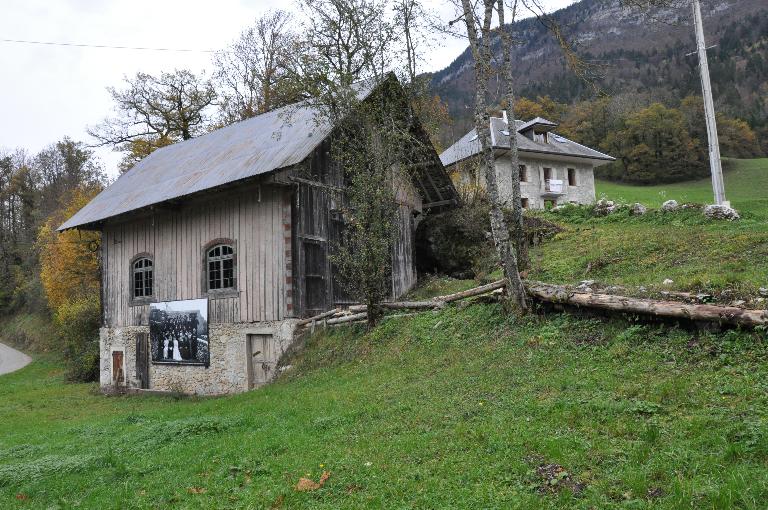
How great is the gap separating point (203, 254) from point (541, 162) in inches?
994

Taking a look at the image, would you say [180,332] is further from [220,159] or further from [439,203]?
[439,203]

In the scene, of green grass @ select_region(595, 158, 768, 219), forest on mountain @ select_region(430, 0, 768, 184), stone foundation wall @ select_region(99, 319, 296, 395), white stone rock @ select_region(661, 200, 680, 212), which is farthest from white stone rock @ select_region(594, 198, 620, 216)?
stone foundation wall @ select_region(99, 319, 296, 395)

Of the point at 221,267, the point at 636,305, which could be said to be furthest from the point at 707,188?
the point at 636,305

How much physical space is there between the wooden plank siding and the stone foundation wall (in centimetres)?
29

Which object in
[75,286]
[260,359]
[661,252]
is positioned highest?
[75,286]

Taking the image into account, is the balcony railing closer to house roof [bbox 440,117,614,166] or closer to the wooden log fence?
house roof [bbox 440,117,614,166]

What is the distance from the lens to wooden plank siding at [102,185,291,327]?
50.3 feet

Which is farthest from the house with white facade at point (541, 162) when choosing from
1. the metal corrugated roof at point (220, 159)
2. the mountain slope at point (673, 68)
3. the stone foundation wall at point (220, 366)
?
the stone foundation wall at point (220, 366)

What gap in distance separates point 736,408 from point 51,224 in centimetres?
4189

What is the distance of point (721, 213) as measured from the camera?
16.9m

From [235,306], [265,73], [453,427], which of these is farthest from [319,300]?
[265,73]

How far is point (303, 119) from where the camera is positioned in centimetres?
1733

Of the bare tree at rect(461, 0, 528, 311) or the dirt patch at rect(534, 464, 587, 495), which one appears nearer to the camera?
the dirt patch at rect(534, 464, 587, 495)

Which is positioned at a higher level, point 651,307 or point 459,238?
point 459,238
